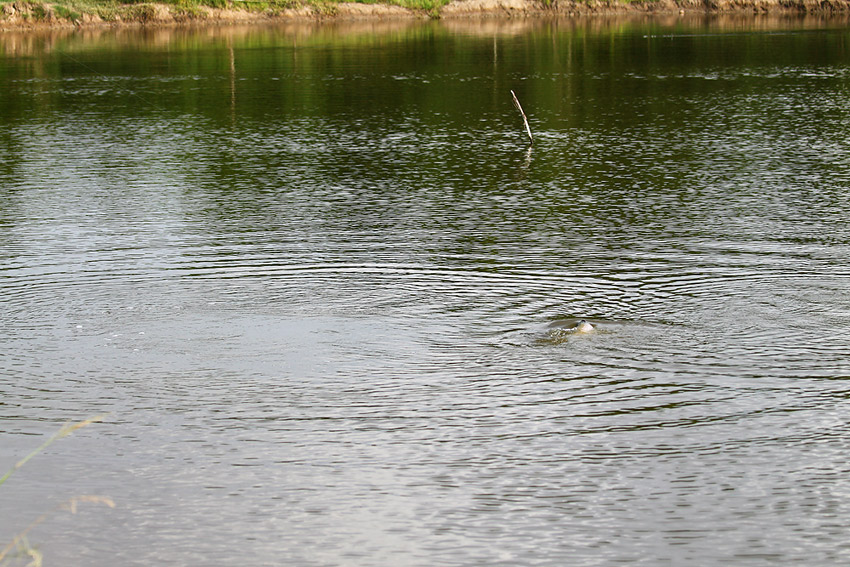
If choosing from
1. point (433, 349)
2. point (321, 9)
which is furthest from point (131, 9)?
point (433, 349)

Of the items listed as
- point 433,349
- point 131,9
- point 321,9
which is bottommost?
point 433,349

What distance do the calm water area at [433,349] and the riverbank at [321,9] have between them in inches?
1848

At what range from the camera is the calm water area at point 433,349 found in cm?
811

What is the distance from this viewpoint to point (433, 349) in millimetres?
11336

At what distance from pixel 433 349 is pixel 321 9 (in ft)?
239

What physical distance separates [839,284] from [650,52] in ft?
132

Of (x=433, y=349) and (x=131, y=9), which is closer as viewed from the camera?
(x=433, y=349)

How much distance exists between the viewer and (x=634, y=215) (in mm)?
17547

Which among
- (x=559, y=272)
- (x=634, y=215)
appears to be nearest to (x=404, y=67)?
(x=634, y=215)

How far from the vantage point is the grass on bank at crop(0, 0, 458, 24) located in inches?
2689

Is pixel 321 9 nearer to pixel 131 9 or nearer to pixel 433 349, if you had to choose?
pixel 131 9

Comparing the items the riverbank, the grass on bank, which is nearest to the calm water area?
the grass on bank

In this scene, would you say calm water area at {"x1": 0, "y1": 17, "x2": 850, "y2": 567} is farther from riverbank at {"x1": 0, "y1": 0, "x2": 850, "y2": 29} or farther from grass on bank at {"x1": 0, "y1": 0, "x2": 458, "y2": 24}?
riverbank at {"x1": 0, "y1": 0, "x2": 850, "y2": 29}

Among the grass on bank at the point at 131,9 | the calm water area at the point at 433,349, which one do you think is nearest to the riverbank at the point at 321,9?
the grass on bank at the point at 131,9
